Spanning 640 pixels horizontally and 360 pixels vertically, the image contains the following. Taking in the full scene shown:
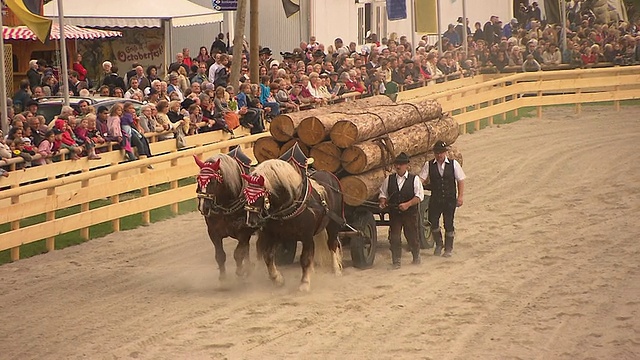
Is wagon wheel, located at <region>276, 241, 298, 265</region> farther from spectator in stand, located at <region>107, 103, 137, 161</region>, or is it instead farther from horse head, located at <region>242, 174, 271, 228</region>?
spectator in stand, located at <region>107, 103, 137, 161</region>

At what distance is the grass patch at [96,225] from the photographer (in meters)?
13.9

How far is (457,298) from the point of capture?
11250mm

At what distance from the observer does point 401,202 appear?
12.8 metres

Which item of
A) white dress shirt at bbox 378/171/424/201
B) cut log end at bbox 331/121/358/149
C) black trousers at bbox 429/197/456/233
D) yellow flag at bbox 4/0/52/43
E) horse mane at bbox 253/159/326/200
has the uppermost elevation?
yellow flag at bbox 4/0/52/43

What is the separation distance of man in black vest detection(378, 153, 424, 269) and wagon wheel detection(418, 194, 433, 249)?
1.69ft

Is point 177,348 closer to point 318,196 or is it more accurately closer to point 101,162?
point 318,196

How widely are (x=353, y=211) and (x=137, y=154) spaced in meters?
4.68

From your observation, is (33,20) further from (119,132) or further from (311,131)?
(311,131)

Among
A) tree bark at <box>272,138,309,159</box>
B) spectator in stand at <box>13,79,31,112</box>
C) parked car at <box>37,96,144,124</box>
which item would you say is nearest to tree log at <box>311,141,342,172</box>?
tree bark at <box>272,138,309,159</box>

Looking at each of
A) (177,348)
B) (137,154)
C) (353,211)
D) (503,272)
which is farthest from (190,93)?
(177,348)

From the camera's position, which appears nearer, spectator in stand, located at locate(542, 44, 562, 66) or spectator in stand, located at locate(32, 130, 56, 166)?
spectator in stand, located at locate(32, 130, 56, 166)

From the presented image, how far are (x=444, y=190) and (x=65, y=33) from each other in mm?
12392

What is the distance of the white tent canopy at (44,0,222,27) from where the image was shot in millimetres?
24406

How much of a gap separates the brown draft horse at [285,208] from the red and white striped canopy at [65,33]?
1117 cm
